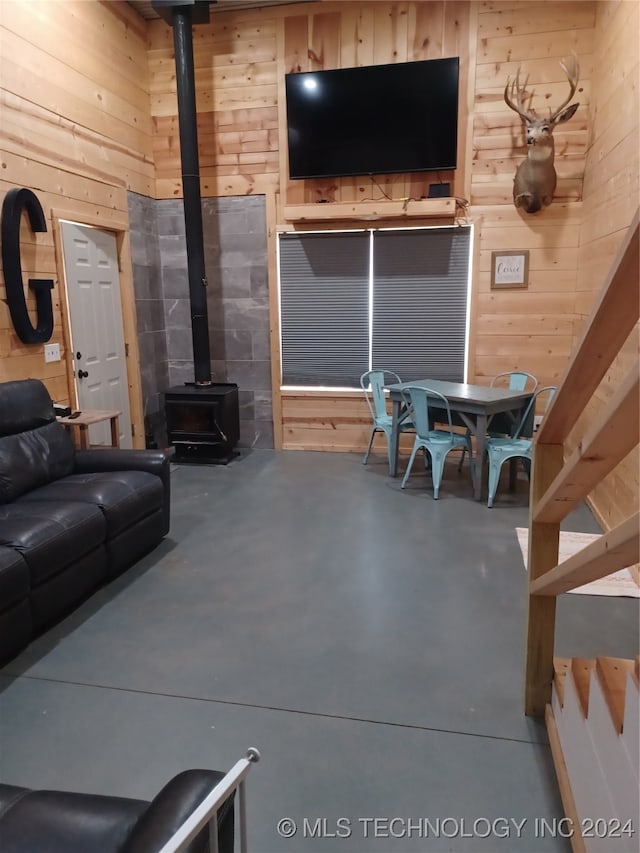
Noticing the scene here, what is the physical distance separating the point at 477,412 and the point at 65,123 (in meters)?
3.80

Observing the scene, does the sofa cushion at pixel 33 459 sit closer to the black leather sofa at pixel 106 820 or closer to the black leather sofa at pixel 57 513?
the black leather sofa at pixel 57 513

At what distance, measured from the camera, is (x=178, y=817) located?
112cm

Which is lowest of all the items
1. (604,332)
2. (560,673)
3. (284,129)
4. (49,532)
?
(560,673)

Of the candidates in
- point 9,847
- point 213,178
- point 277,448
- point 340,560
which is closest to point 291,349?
point 277,448

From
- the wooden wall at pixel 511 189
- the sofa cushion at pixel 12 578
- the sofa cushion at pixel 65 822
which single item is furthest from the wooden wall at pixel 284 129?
the sofa cushion at pixel 65 822

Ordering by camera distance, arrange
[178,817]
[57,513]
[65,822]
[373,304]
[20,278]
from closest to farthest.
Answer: [178,817] < [65,822] < [57,513] < [20,278] < [373,304]

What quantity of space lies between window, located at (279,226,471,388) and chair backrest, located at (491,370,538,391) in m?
0.34

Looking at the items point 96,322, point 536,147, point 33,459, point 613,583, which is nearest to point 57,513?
point 33,459

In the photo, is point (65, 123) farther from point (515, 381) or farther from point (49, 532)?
point (515, 381)

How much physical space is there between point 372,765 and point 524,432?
3344mm

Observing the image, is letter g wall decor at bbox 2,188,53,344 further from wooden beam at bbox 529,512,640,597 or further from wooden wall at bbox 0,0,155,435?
wooden beam at bbox 529,512,640,597

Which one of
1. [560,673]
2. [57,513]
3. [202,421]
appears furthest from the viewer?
[202,421]

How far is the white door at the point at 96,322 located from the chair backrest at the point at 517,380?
350 centimetres

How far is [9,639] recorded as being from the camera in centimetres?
239
